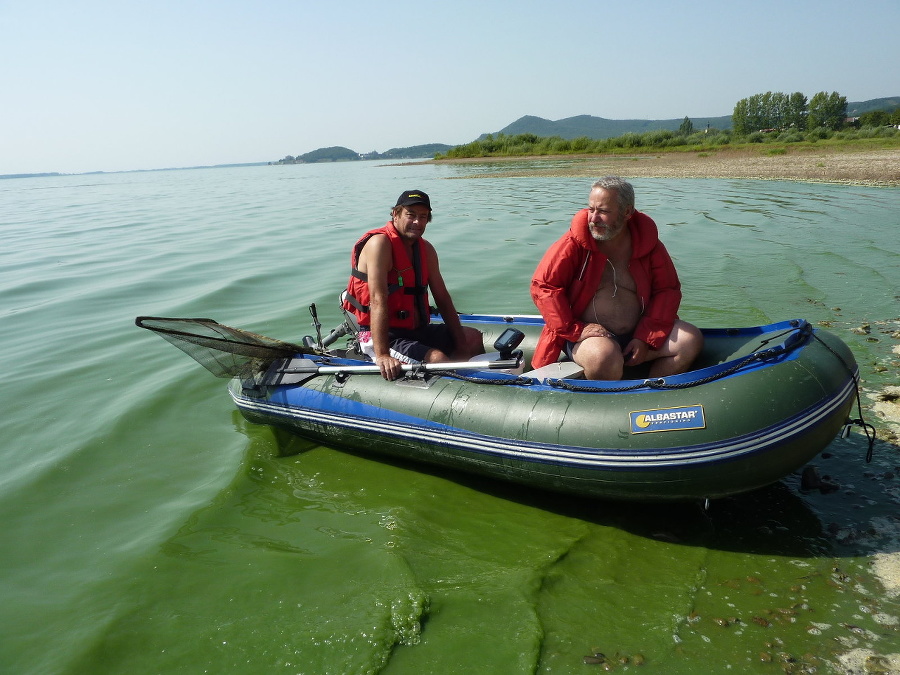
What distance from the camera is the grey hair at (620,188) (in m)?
3.38

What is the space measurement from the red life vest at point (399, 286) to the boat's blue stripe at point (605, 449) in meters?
0.75

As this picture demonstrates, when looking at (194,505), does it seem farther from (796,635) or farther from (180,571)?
(796,635)

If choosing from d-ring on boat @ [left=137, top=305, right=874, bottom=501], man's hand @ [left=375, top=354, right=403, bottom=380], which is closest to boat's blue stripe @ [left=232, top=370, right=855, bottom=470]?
d-ring on boat @ [left=137, top=305, right=874, bottom=501]

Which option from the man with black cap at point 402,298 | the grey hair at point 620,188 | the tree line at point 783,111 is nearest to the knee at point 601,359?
the grey hair at point 620,188

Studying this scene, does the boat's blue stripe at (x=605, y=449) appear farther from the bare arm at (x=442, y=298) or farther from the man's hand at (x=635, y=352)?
the bare arm at (x=442, y=298)

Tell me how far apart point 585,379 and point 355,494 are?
158 cm

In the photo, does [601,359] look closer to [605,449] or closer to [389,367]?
[605,449]

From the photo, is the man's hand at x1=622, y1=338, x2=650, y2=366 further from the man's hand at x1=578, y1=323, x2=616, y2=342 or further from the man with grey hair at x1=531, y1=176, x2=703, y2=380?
the man's hand at x1=578, y1=323, x2=616, y2=342

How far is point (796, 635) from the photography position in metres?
2.55

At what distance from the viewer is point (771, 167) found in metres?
22.8

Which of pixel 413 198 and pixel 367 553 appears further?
pixel 413 198

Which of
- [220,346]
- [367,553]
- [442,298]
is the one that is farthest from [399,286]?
[367,553]

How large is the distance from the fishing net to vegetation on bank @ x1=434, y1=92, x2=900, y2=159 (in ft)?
92.4

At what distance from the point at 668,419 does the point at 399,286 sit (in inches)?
77.7
